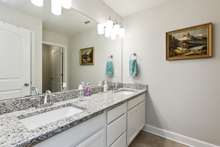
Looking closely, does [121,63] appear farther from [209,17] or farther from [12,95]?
[12,95]

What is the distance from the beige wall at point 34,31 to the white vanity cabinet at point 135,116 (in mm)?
1207

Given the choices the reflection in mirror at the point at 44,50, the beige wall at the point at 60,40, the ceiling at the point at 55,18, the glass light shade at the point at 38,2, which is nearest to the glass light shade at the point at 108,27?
the reflection in mirror at the point at 44,50

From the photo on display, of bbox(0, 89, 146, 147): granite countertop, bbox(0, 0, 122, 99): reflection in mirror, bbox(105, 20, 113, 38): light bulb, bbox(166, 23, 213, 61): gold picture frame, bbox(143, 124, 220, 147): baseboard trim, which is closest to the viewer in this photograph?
bbox(0, 89, 146, 147): granite countertop

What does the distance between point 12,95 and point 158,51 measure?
2.10 metres

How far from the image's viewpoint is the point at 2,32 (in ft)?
3.45

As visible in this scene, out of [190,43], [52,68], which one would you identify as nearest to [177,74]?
[190,43]

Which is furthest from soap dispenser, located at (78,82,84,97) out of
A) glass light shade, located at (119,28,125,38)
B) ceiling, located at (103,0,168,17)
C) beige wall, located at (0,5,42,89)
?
ceiling, located at (103,0,168,17)

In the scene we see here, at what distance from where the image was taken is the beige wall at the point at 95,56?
69.4 inches

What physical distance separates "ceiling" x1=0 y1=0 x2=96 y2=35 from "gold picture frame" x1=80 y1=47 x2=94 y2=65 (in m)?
0.30

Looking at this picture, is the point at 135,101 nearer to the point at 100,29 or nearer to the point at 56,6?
the point at 100,29

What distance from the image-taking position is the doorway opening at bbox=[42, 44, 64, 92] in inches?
55.3

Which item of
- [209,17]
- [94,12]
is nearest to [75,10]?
[94,12]

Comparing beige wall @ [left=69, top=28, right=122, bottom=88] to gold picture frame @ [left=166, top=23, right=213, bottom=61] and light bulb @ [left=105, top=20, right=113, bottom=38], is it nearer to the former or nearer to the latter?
light bulb @ [left=105, top=20, right=113, bottom=38]

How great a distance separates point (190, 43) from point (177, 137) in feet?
4.90
